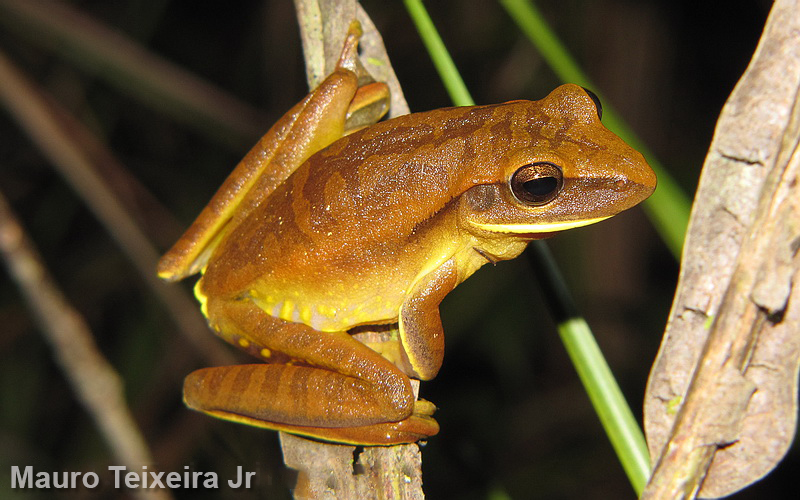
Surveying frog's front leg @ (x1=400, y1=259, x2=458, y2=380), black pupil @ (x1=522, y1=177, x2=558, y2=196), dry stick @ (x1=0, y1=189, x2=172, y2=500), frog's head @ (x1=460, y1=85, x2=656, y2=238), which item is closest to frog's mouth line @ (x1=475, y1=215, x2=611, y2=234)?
frog's head @ (x1=460, y1=85, x2=656, y2=238)

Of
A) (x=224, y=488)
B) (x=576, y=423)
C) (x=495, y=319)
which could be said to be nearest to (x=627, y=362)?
(x=576, y=423)

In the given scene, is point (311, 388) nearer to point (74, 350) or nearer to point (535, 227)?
point (74, 350)

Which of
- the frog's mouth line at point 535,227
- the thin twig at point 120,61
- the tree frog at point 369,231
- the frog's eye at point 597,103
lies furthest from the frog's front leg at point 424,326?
the thin twig at point 120,61

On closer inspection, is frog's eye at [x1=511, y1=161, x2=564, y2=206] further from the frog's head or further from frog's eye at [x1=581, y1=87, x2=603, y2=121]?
frog's eye at [x1=581, y1=87, x2=603, y2=121]

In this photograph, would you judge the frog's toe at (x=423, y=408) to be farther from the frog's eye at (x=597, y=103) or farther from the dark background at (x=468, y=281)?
the frog's eye at (x=597, y=103)

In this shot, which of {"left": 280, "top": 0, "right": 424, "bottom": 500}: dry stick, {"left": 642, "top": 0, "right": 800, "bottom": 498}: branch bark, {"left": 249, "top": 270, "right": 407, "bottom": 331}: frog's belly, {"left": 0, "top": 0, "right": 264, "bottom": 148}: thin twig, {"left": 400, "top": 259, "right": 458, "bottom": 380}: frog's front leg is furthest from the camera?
{"left": 0, "top": 0, "right": 264, "bottom": 148}: thin twig
